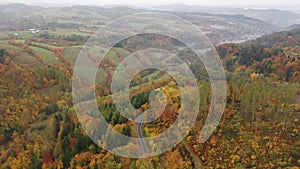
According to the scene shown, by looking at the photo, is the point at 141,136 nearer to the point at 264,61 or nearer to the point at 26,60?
the point at 264,61

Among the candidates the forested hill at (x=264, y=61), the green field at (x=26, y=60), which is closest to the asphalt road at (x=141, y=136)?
the forested hill at (x=264, y=61)

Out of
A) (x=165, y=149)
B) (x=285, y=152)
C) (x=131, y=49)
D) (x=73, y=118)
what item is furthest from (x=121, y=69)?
(x=285, y=152)

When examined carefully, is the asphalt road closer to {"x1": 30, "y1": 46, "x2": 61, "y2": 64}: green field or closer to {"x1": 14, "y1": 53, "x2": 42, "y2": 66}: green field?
{"x1": 14, "y1": 53, "x2": 42, "y2": 66}: green field

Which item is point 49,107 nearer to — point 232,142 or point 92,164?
point 92,164

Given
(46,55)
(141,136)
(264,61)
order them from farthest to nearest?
1. (46,55)
2. (264,61)
3. (141,136)

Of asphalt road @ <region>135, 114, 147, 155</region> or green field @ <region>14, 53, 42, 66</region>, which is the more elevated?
asphalt road @ <region>135, 114, 147, 155</region>

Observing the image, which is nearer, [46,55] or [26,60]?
[26,60]

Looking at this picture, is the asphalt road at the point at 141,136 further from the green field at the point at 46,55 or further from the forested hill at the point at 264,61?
the green field at the point at 46,55

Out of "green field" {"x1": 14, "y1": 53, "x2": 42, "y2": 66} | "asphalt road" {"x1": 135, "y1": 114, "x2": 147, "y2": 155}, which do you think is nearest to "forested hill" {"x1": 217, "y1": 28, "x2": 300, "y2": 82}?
"asphalt road" {"x1": 135, "y1": 114, "x2": 147, "y2": 155}

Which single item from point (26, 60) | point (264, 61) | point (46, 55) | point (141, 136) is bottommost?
point (26, 60)

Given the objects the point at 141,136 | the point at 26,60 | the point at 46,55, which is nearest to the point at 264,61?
the point at 141,136

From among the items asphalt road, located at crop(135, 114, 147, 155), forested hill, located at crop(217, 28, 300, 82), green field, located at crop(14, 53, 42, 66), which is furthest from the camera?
green field, located at crop(14, 53, 42, 66)
